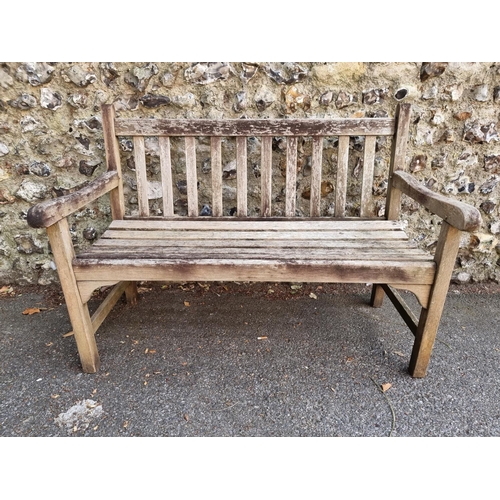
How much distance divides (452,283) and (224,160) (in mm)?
1844

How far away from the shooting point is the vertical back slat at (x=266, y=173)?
205cm

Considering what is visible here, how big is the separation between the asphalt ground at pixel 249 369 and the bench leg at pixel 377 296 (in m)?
0.05

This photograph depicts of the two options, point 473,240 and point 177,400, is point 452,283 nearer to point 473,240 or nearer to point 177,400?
point 473,240

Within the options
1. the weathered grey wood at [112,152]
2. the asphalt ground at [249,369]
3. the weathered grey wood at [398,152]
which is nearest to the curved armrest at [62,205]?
the weathered grey wood at [112,152]

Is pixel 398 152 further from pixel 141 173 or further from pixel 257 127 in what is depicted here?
pixel 141 173

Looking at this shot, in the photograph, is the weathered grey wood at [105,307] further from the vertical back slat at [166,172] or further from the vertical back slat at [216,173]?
the vertical back slat at [216,173]

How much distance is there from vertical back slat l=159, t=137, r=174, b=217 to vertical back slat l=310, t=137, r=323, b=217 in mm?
821

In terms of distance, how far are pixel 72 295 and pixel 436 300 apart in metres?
1.60

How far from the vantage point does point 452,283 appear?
2641 mm

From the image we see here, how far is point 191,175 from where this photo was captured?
2109 millimetres

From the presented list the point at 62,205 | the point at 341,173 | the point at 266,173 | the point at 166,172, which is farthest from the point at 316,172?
the point at 62,205

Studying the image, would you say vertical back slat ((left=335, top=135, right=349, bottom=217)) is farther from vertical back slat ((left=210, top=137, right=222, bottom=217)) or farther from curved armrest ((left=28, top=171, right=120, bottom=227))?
curved armrest ((left=28, top=171, right=120, bottom=227))

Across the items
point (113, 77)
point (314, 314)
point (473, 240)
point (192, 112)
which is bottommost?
A: point (314, 314)

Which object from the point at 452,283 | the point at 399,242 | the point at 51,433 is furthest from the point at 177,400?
the point at 452,283
